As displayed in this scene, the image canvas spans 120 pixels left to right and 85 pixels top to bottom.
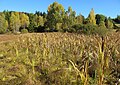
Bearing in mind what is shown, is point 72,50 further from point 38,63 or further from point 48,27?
point 48,27

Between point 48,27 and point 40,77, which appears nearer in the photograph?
point 40,77

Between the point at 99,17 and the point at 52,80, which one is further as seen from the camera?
the point at 99,17

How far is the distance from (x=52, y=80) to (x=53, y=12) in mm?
45761

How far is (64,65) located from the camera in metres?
6.95

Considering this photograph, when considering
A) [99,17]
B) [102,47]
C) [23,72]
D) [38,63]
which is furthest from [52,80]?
[99,17]

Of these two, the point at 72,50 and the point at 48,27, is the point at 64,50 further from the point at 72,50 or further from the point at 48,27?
the point at 48,27

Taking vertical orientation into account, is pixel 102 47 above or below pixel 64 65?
above

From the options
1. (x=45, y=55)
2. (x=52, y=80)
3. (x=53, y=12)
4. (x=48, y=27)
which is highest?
(x=53, y=12)

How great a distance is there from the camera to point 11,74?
261 inches

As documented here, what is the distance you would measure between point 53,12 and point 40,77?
149 ft

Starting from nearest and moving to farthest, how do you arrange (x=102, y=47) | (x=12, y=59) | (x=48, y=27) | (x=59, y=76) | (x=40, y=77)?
1. (x=102, y=47)
2. (x=59, y=76)
3. (x=40, y=77)
4. (x=12, y=59)
5. (x=48, y=27)

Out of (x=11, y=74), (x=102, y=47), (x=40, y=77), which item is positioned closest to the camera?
(x=102, y=47)

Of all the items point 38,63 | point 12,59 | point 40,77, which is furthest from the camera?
point 12,59

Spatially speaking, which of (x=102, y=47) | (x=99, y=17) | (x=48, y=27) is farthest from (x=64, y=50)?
(x=99, y=17)
